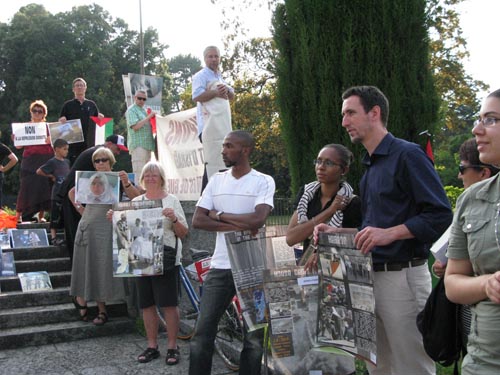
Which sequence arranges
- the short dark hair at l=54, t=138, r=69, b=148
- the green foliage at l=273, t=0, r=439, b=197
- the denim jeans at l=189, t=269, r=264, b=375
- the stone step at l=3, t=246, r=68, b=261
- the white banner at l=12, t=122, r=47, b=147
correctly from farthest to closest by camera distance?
the white banner at l=12, t=122, r=47, b=147
the short dark hair at l=54, t=138, r=69, b=148
the stone step at l=3, t=246, r=68, b=261
the green foliage at l=273, t=0, r=439, b=197
the denim jeans at l=189, t=269, r=264, b=375

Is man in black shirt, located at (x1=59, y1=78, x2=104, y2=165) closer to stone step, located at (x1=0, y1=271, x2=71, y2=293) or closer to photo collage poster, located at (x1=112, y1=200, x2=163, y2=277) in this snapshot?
stone step, located at (x1=0, y1=271, x2=71, y2=293)

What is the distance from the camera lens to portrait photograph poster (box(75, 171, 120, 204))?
6.56 meters

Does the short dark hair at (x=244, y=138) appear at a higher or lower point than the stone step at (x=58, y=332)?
higher

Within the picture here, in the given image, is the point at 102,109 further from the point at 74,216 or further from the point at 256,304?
the point at 256,304

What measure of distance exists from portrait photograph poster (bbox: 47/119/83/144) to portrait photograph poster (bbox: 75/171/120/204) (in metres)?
3.39

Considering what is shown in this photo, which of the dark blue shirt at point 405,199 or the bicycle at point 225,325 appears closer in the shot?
the dark blue shirt at point 405,199

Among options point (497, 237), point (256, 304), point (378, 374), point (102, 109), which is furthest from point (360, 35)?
point (102, 109)

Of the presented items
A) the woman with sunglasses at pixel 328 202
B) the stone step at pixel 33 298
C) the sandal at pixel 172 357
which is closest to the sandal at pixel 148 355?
the sandal at pixel 172 357

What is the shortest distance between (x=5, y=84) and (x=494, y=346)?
142ft

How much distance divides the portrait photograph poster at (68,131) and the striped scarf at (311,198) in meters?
6.78

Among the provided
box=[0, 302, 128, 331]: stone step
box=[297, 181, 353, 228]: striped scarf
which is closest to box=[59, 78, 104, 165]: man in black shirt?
box=[0, 302, 128, 331]: stone step

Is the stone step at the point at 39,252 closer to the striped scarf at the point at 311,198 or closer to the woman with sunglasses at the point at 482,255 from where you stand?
the striped scarf at the point at 311,198

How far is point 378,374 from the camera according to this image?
329 cm

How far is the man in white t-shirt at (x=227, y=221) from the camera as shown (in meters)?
4.18
